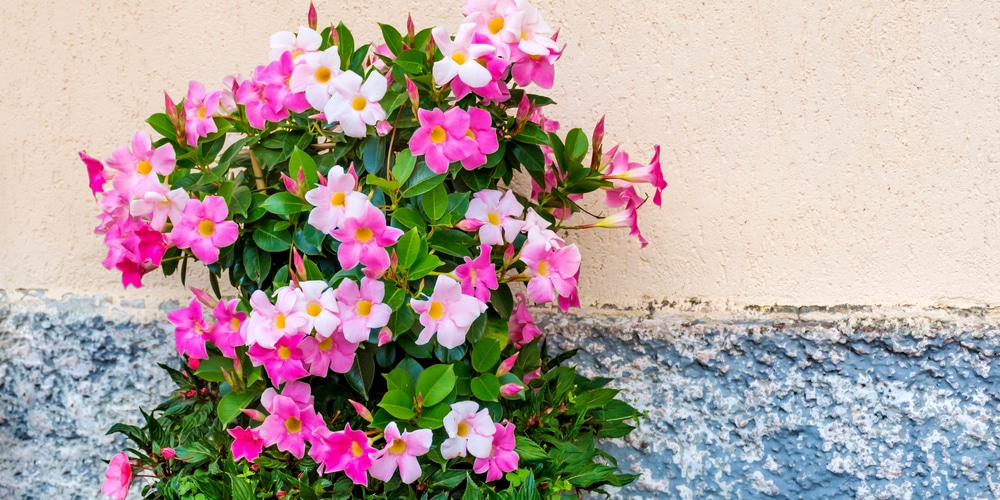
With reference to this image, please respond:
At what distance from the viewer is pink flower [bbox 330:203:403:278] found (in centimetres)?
113

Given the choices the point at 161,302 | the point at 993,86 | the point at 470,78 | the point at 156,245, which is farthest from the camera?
the point at 161,302

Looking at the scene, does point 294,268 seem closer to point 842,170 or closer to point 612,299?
point 612,299

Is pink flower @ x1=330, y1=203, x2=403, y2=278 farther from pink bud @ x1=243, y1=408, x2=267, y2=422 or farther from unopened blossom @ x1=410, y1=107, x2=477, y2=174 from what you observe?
pink bud @ x1=243, y1=408, x2=267, y2=422

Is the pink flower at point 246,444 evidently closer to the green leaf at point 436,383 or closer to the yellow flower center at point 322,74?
the green leaf at point 436,383

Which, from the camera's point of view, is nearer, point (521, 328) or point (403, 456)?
point (403, 456)

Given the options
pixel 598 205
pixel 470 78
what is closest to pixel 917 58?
pixel 598 205

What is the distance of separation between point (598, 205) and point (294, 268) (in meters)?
0.73

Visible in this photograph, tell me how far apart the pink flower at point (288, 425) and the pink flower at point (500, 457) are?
29cm

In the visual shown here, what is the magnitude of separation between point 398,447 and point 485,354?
0.22 m

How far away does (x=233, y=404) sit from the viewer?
132 cm

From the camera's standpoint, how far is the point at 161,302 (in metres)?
1.84

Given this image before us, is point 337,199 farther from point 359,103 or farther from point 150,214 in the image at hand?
point 150,214

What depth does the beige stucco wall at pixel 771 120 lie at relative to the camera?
1482 millimetres

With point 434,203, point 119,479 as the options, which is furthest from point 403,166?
point 119,479
